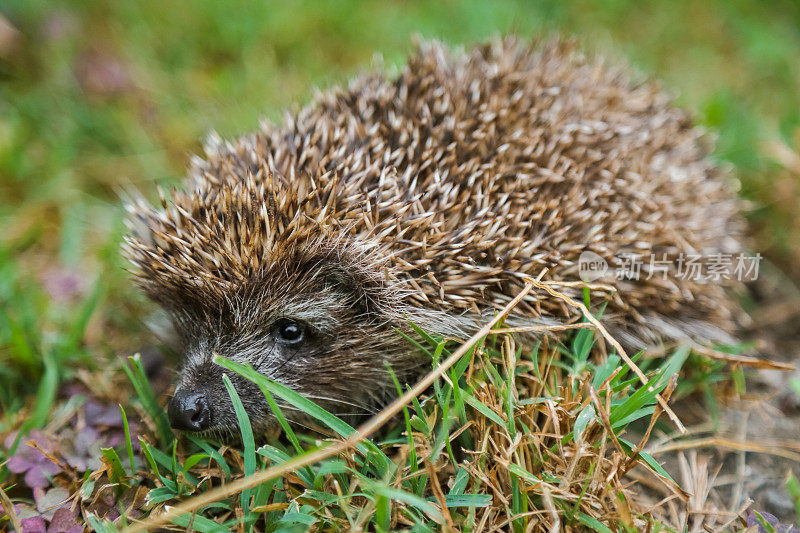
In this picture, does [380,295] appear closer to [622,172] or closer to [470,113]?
[470,113]

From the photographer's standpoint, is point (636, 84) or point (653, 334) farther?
point (636, 84)

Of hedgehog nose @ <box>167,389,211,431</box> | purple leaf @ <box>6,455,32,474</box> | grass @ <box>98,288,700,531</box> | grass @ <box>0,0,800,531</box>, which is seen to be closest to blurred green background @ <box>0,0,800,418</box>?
grass @ <box>0,0,800,531</box>

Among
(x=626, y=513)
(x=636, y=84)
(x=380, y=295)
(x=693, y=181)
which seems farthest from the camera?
(x=636, y=84)

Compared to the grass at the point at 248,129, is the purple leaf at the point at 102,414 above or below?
below

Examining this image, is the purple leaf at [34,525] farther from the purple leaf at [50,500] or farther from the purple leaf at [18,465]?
the purple leaf at [18,465]

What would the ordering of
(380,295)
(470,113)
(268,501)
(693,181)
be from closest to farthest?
(268,501)
(380,295)
(470,113)
(693,181)

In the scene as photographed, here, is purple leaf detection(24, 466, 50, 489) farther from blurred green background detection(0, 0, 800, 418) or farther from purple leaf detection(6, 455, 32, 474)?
blurred green background detection(0, 0, 800, 418)

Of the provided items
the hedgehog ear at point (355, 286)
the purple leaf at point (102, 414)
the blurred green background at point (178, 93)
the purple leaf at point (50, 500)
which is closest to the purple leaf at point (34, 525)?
the purple leaf at point (50, 500)

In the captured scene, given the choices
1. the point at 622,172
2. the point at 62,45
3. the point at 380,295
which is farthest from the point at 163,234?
the point at 62,45

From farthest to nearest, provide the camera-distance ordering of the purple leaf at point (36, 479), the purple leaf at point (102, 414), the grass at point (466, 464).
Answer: the purple leaf at point (102, 414), the purple leaf at point (36, 479), the grass at point (466, 464)
